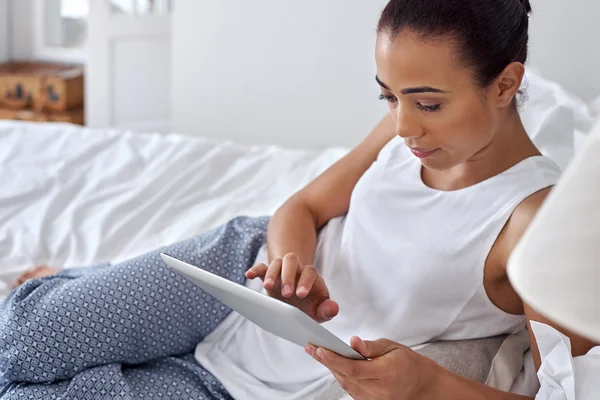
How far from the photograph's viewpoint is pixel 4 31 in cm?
443

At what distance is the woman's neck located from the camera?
4.31 ft

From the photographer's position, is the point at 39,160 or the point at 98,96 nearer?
the point at 39,160

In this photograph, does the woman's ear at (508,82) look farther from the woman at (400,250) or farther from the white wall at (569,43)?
the white wall at (569,43)

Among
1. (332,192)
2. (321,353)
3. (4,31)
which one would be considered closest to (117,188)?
(332,192)

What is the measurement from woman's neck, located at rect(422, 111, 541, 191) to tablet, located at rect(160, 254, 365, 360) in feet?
1.43

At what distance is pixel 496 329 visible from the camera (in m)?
1.33

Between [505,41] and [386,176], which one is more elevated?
[505,41]

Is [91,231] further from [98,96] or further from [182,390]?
[98,96]

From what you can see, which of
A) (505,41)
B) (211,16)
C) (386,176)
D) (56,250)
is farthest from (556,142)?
(211,16)

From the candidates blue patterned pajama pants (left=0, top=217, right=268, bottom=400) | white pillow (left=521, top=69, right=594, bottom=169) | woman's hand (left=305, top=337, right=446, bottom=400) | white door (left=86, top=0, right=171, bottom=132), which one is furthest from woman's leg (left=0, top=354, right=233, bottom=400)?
white door (left=86, top=0, right=171, bottom=132)

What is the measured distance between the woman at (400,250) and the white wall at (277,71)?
1693 millimetres

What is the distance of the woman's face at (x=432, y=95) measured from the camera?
1185mm

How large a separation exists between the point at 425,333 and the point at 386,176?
11.2 inches

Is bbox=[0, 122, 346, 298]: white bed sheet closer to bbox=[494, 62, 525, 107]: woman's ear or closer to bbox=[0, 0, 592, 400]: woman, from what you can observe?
bbox=[0, 0, 592, 400]: woman
